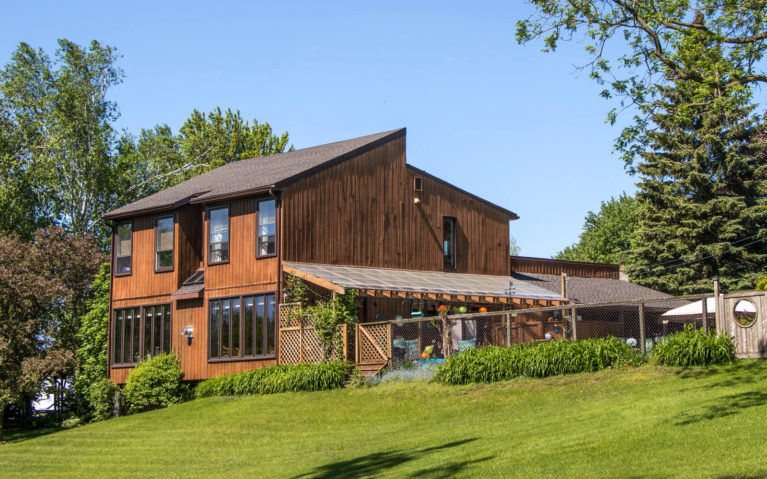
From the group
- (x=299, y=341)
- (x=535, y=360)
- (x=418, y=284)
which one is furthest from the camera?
(x=418, y=284)

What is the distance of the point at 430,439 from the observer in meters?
15.5

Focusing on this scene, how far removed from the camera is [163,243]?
3102cm

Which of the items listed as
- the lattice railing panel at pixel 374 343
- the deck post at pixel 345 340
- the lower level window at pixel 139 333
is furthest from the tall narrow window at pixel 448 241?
the lower level window at pixel 139 333

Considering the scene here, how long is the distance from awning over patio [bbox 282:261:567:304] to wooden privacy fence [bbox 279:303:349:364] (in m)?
1.19

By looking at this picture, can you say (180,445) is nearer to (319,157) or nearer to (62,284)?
(319,157)

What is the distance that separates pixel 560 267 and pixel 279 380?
17777mm

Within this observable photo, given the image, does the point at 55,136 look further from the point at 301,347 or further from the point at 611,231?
the point at 611,231

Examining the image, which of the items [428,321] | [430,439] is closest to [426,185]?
[428,321]

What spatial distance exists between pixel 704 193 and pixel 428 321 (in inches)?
742

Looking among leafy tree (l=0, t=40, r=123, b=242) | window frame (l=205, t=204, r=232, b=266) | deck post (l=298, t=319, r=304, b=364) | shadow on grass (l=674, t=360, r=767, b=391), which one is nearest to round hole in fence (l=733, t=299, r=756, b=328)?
shadow on grass (l=674, t=360, r=767, b=391)

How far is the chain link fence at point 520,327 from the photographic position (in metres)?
20.5

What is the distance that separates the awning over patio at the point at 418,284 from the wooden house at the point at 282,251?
6 cm

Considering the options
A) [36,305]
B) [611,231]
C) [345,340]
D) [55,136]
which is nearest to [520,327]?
[345,340]

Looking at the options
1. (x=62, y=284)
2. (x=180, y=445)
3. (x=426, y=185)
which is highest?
(x=426, y=185)
